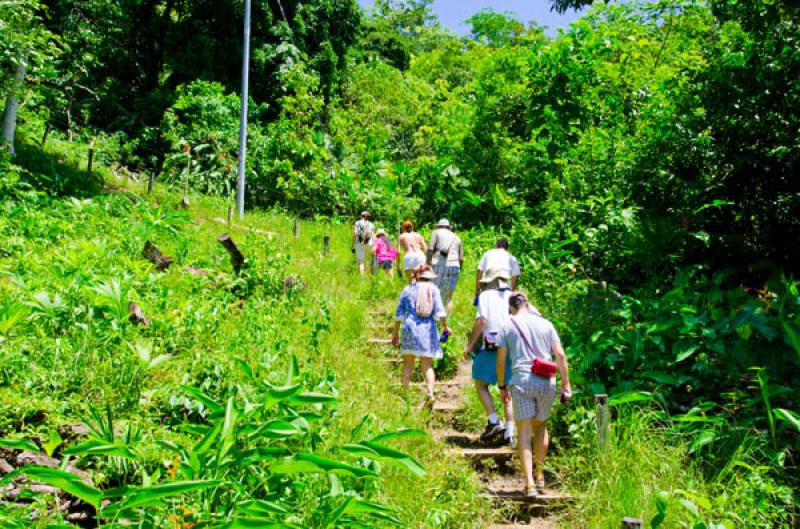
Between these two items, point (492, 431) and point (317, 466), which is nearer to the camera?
point (317, 466)

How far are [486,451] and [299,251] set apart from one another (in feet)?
30.9

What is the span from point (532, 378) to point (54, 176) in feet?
40.2

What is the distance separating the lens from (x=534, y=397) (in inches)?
233

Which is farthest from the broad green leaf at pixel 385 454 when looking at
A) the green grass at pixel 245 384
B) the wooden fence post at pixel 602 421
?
the wooden fence post at pixel 602 421

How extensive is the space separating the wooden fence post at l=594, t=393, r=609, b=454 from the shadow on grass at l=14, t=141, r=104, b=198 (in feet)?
35.9

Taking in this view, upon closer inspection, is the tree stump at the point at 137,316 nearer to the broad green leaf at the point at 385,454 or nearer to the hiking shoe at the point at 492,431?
the hiking shoe at the point at 492,431

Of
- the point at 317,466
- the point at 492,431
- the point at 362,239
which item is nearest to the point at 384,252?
the point at 362,239

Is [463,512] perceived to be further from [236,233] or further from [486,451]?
[236,233]

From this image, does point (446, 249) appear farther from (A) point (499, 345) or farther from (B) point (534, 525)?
(B) point (534, 525)

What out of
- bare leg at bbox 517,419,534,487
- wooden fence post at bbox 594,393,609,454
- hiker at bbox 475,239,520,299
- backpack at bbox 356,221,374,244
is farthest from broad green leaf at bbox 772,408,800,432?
backpack at bbox 356,221,374,244

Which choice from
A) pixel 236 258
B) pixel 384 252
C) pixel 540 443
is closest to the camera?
pixel 540 443

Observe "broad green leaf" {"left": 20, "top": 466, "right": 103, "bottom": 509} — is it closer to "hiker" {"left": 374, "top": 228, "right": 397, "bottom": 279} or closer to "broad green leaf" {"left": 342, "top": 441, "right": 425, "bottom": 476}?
"broad green leaf" {"left": 342, "top": 441, "right": 425, "bottom": 476}

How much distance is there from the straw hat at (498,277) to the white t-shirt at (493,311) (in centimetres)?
Answer: 34

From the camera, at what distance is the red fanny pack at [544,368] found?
589 centimetres
